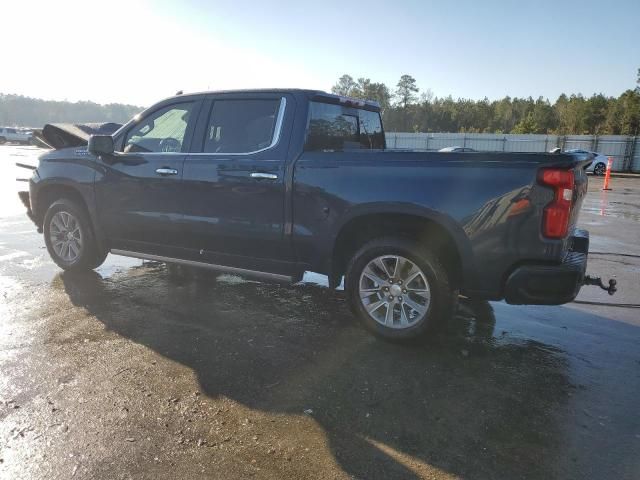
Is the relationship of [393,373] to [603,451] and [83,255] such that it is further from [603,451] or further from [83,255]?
[83,255]

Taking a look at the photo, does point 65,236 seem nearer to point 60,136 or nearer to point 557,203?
point 60,136

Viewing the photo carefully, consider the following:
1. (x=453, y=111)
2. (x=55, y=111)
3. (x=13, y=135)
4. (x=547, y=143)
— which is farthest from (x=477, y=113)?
(x=55, y=111)

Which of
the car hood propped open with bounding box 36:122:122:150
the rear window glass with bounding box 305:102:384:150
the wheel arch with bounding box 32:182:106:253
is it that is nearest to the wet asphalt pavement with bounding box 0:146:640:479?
the wheel arch with bounding box 32:182:106:253

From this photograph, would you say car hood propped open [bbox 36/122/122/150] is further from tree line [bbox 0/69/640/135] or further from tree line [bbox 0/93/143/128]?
tree line [bbox 0/93/143/128]

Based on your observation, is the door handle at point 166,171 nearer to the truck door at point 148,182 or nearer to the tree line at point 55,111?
the truck door at point 148,182

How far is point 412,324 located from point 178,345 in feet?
6.18

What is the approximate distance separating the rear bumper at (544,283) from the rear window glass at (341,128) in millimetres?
2020

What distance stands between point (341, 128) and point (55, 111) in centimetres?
16490

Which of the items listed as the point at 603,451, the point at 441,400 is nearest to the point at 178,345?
the point at 441,400

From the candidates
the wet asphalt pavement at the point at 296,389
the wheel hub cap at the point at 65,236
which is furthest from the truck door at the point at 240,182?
the wheel hub cap at the point at 65,236

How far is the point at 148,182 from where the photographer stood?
5051 millimetres

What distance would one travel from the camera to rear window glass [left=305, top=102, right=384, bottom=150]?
14.8 feet

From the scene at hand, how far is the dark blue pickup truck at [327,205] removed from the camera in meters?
3.57

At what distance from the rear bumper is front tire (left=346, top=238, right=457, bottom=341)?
0.50 m
